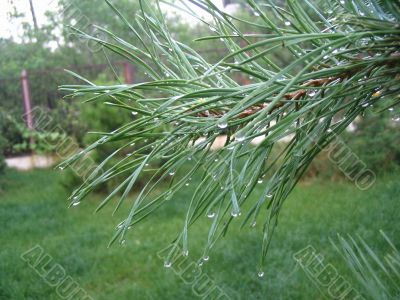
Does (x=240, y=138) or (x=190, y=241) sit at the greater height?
(x=240, y=138)

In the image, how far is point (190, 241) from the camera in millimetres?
3367

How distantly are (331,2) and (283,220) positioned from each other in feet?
10.0

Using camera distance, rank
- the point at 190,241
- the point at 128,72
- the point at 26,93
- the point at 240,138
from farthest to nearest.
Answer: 1. the point at 26,93
2. the point at 128,72
3. the point at 190,241
4. the point at 240,138

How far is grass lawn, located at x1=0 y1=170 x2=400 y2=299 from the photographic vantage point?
265cm

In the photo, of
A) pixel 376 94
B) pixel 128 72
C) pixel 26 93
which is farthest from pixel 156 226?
pixel 26 93

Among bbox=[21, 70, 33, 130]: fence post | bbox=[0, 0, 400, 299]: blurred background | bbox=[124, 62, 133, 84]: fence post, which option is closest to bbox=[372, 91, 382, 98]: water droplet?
bbox=[0, 0, 400, 299]: blurred background

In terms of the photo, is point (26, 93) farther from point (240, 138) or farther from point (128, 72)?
point (240, 138)

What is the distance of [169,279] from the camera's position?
276cm

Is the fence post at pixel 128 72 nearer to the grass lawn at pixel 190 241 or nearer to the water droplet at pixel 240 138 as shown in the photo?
the grass lawn at pixel 190 241

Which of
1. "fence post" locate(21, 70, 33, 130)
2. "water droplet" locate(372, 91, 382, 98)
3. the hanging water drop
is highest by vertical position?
"fence post" locate(21, 70, 33, 130)

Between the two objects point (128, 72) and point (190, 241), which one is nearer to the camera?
point (190, 241)

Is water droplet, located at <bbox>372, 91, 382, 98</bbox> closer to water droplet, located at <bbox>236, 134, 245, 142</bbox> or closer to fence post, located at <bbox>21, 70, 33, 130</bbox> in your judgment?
water droplet, located at <bbox>236, 134, 245, 142</bbox>

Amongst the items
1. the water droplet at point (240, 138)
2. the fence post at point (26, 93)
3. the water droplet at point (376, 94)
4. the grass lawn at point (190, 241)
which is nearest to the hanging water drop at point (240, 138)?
the water droplet at point (240, 138)

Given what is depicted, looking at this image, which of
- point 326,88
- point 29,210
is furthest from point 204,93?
point 29,210
